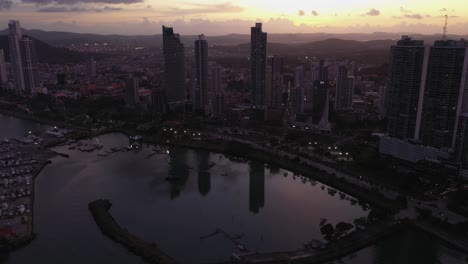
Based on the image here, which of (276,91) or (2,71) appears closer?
(276,91)

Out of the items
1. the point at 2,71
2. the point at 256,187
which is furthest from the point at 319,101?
the point at 2,71

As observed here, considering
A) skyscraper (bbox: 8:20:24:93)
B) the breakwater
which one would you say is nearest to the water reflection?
the breakwater

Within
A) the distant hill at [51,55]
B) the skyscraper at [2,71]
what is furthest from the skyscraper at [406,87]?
the distant hill at [51,55]

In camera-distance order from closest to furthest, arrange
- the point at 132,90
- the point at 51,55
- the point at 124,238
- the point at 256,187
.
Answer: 1. the point at 124,238
2. the point at 256,187
3. the point at 132,90
4. the point at 51,55

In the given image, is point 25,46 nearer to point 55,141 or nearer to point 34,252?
point 55,141

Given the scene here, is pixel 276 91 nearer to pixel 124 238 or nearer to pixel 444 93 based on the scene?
pixel 444 93

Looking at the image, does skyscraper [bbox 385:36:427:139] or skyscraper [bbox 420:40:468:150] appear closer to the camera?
skyscraper [bbox 420:40:468:150]

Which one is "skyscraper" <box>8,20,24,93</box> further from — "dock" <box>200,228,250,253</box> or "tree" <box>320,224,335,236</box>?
"tree" <box>320,224,335,236</box>
